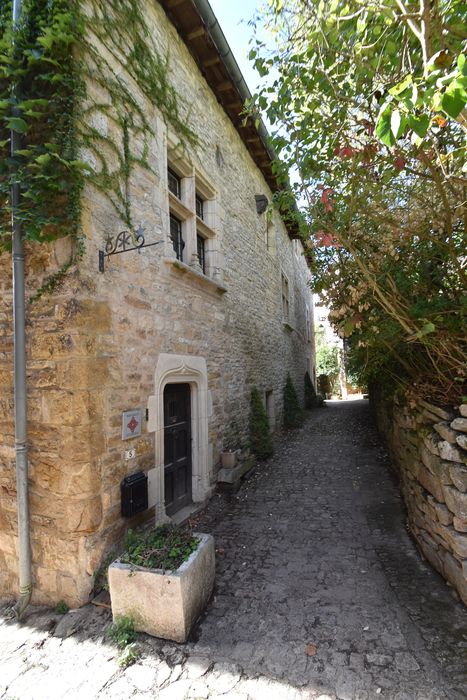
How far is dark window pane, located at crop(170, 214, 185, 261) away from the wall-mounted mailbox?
119 inches

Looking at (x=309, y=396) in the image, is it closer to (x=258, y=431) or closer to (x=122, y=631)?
(x=258, y=431)

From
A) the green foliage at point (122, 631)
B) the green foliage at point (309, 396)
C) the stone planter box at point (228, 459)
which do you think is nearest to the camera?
the green foliage at point (122, 631)

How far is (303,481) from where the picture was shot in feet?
19.2

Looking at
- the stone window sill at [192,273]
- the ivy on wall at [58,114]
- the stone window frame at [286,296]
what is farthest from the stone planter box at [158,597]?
the stone window frame at [286,296]

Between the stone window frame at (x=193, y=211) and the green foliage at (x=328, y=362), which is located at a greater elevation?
the stone window frame at (x=193, y=211)

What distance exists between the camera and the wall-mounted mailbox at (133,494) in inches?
127

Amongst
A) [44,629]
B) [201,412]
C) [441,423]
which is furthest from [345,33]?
[44,629]

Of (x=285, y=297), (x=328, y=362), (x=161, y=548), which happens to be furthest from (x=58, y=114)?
(x=328, y=362)

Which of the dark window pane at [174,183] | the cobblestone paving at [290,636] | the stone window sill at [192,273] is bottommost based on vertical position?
the cobblestone paving at [290,636]

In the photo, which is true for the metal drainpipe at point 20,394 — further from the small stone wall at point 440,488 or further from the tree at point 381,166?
the small stone wall at point 440,488

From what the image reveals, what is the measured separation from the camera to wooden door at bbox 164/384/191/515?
4430mm

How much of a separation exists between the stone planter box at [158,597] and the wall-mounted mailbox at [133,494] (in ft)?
1.91

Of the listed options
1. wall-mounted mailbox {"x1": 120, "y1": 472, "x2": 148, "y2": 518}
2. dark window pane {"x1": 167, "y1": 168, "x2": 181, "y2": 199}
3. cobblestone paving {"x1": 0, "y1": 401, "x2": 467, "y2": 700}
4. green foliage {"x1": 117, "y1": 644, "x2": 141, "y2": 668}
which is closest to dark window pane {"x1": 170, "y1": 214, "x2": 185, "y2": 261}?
dark window pane {"x1": 167, "y1": 168, "x2": 181, "y2": 199}

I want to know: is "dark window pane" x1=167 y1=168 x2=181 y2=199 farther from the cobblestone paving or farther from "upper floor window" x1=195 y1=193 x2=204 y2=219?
the cobblestone paving
